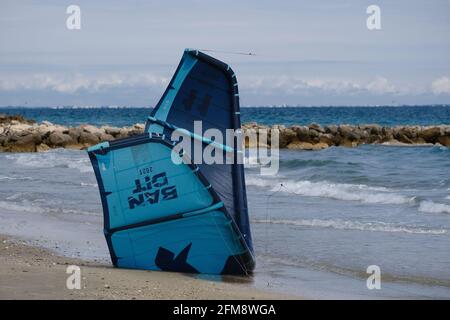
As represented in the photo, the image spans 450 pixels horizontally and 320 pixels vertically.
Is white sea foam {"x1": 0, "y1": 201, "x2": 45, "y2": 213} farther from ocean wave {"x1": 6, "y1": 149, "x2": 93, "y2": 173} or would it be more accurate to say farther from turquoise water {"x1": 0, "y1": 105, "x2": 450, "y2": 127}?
turquoise water {"x1": 0, "y1": 105, "x2": 450, "y2": 127}

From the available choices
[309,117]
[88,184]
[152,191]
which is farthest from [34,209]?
[309,117]

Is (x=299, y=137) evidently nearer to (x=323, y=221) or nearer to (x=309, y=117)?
(x=323, y=221)

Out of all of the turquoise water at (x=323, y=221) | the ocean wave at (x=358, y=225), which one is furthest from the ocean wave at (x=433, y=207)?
the ocean wave at (x=358, y=225)

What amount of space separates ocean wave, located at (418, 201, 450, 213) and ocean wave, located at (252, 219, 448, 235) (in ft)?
6.63

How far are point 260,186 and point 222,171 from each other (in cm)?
982

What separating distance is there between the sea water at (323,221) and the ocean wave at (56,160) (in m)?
0.79

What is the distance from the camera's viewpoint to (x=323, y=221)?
13164 millimetres

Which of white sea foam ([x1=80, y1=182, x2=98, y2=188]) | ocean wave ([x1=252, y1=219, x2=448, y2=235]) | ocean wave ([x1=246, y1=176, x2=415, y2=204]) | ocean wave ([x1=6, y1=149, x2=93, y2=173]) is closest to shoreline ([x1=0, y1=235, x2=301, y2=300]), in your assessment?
ocean wave ([x1=252, y1=219, x2=448, y2=235])

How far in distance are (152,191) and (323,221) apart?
516 centimetres

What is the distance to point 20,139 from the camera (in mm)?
34781

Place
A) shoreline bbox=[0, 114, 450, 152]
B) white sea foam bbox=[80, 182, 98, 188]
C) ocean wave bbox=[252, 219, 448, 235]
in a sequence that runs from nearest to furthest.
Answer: ocean wave bbox=[252, 219, 448, 235] < white sea foam bbox=[80, 182, 98, 188] < shoreline bbox=[0, 114, 450, 152]

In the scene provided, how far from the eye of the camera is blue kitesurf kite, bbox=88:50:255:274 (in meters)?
8.58

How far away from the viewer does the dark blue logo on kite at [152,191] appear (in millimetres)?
8609
